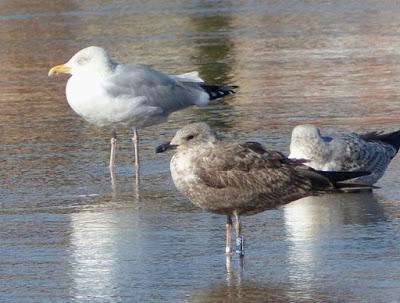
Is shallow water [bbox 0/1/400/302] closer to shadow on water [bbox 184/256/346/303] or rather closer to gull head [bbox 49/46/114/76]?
shadow on water [bbox 184/256/346/303]

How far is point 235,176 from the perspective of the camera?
8.46 meters

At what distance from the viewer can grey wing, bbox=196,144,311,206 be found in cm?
841

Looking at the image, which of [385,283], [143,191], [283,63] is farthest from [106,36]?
[385,283]

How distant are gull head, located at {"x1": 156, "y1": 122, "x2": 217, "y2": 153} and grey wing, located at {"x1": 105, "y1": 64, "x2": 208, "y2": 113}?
3.69 meters

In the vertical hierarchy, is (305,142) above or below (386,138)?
above

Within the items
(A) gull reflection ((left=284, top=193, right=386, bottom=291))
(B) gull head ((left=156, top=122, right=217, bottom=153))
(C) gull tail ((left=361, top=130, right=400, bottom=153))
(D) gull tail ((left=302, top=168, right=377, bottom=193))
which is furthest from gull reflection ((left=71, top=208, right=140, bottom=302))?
(C) gull tail ((left=361, top=130, right=400, bottom=153))

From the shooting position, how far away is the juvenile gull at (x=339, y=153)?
1043cm

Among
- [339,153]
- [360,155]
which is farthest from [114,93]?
[360,155]

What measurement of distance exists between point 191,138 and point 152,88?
4.30m

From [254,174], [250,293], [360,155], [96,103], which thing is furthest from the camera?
[96,103]

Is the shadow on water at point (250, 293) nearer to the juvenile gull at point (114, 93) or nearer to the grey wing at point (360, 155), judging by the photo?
the grey wing at point (360, 155)

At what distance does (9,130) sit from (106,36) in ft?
26.6

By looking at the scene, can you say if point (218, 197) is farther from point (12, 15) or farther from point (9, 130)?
point (12, 15)

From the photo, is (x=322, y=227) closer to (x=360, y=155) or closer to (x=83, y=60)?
(x=360, y=155)
